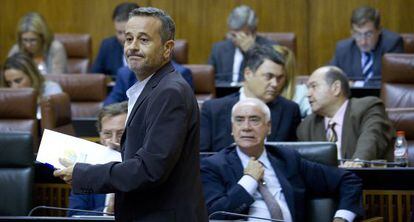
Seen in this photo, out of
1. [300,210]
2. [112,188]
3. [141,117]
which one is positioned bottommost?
[300,210]

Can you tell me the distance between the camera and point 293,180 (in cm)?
448

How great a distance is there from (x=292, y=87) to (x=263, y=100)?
496mm

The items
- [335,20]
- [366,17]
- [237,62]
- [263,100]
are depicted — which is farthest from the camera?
[335,20]

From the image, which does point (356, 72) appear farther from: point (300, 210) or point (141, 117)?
point (141, 117)

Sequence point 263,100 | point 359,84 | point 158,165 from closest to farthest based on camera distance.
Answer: point 158,165 < point 263,100 < point 359,84

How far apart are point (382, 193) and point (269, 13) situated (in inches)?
197

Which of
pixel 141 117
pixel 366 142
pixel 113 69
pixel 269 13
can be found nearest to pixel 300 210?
pixel 366 142

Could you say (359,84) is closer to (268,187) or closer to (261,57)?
(261,57)

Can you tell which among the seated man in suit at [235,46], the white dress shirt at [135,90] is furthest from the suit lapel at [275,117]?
the white dress shirt at [135,90]

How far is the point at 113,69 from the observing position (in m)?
8.72

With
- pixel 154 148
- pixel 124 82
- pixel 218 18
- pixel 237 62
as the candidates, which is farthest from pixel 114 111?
pixel 218 18

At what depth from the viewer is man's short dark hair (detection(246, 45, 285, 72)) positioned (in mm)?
5797

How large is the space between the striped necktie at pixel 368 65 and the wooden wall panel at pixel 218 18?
142 centimetres

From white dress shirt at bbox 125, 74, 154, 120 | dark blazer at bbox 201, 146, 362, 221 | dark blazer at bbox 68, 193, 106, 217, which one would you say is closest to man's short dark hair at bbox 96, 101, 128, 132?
dark blazer at bbox 68, 193, 106, 217
